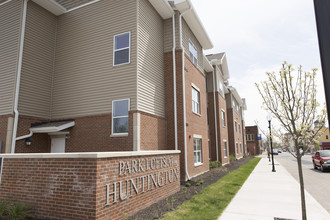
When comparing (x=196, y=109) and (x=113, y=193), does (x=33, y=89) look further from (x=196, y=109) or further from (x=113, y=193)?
Result: (x=196, y=109)

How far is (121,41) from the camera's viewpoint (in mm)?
11766

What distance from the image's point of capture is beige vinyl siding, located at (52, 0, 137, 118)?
11320 millimetres

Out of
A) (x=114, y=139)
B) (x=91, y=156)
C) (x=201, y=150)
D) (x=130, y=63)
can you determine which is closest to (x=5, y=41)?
(x=130, y=63)

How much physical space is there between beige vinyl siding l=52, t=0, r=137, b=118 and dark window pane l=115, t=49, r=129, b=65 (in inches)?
12.0

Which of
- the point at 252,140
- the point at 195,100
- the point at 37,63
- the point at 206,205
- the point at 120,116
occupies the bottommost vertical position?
the point at 206,205

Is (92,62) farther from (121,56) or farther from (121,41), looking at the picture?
(121,41)

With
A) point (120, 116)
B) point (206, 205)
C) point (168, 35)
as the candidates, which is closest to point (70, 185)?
point (206, 205)

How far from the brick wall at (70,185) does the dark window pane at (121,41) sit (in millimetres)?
6700

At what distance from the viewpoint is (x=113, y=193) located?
586 centimetres

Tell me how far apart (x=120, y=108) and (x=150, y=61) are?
3130mm

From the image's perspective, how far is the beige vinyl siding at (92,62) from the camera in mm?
11320

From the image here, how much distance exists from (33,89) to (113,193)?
28.7ft

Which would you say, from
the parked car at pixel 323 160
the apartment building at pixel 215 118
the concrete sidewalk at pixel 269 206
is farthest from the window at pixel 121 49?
the parked car at pixel 323 160

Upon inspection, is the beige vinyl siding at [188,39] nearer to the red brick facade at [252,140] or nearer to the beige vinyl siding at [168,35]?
the beige vinyl siding at [168,35]
